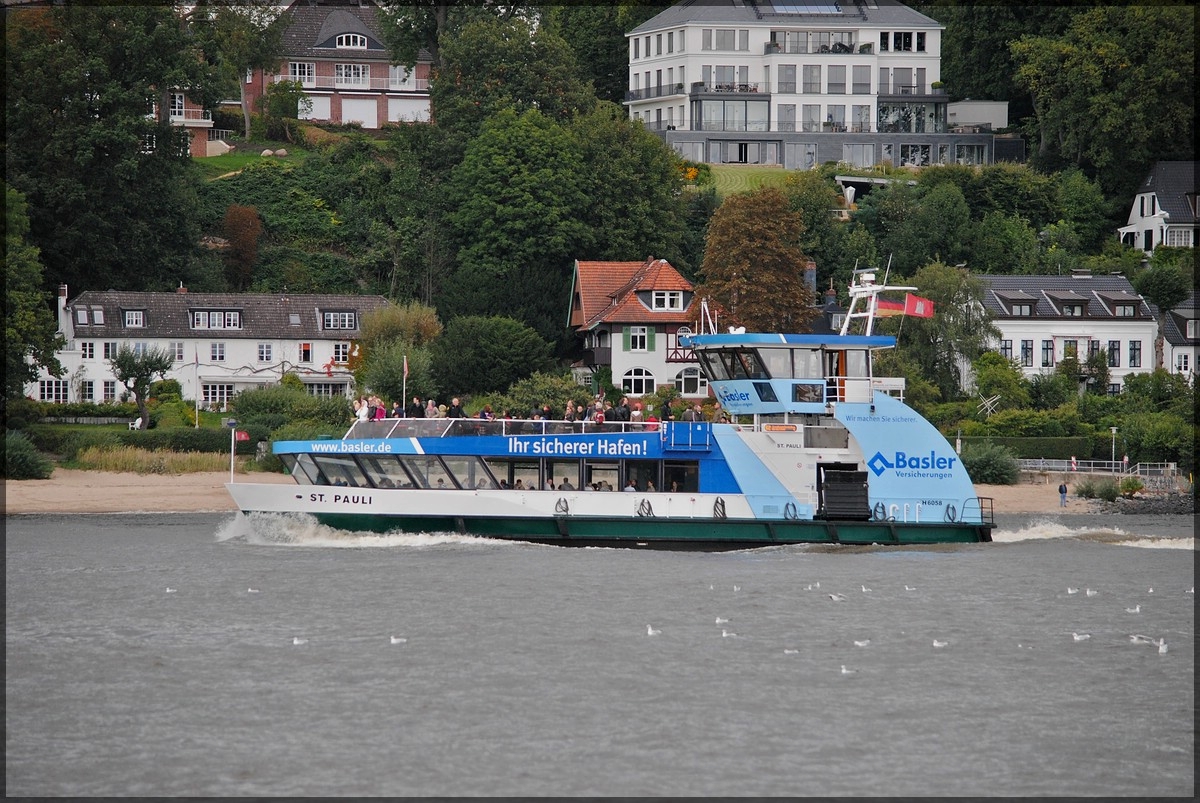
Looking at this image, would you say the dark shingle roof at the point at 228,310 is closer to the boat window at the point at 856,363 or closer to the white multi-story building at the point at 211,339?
the white multi-story building at the point at 211,339

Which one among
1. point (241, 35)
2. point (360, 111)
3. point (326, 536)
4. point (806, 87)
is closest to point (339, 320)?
point (241, 35)

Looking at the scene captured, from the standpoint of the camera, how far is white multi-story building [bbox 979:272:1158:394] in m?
78.3

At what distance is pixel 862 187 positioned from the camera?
94938 mm

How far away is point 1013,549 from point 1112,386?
3607 centimetres

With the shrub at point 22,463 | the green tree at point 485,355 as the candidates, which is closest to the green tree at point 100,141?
the green tree at point 485,355

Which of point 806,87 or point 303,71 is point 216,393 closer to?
point 303,71

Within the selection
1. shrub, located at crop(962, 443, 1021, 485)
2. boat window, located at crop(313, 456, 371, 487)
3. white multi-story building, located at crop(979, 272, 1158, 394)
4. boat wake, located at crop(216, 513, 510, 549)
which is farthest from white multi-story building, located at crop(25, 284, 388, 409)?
Result: boat window, located at crop(313, 456, 371, 487)

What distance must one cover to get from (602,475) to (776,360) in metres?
5.22

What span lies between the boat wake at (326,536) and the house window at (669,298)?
36.0 m

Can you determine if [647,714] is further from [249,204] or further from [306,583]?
[249,204]

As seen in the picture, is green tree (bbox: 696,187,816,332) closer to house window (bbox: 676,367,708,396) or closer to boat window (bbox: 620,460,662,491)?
house window (bbox: 676,367,708,396)

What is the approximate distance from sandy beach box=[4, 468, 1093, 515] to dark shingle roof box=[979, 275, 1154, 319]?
65.0ft

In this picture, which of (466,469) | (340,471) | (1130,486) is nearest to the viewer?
(340,471)

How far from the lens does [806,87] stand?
101 meters
